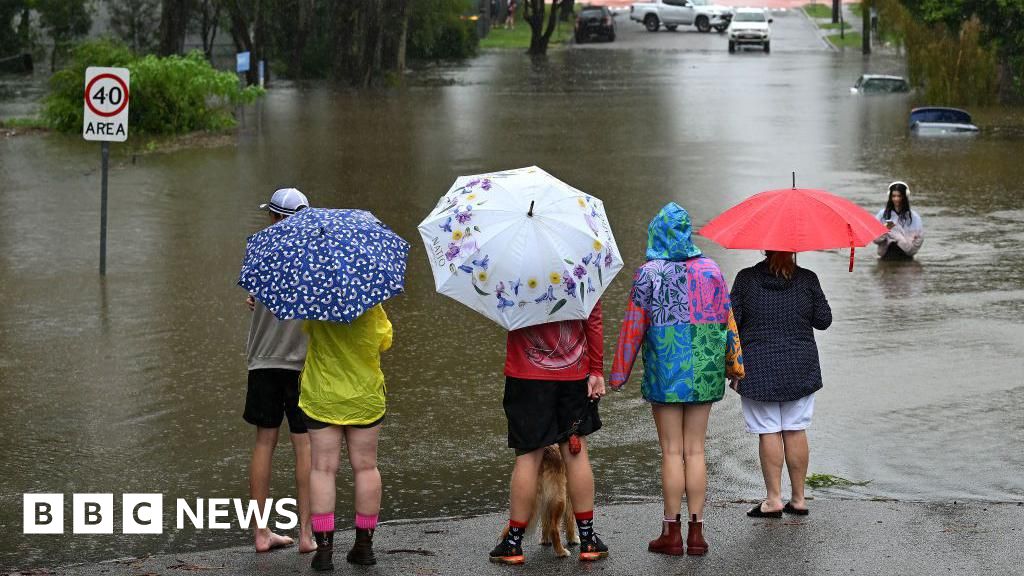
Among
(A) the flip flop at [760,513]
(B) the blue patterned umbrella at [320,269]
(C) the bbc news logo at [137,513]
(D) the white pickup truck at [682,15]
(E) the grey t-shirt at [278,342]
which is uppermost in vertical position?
(D) the white pickup truck at [682,15]

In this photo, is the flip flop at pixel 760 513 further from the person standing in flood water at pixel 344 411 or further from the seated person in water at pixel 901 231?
the seated person in water at pixel 901 231

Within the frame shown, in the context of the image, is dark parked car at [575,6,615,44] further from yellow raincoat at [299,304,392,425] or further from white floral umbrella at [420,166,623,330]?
yellow raincoat at [299,304,392,425]

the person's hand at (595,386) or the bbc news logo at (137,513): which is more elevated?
the person's hand at (595,386)

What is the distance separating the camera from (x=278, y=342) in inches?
271

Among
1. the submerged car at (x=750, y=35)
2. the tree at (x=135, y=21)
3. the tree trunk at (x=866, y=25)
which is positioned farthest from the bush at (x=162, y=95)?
the submerged car at (x=750, y=35)

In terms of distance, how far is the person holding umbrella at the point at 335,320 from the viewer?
6.34 m

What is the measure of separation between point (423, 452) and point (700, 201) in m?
11.3

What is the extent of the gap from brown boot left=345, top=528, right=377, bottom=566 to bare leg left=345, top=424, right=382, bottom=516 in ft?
0.27

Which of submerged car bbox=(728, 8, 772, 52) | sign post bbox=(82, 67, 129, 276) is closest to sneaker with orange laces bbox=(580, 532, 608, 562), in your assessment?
sign post bbox=(82, 67, 129, 276)

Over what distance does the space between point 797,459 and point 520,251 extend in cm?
185

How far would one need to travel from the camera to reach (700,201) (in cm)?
1970

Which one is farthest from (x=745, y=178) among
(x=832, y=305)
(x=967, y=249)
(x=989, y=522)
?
(x=989, y=522)

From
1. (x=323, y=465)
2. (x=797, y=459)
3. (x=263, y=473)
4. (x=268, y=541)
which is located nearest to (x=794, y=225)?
(x=797, y=459)

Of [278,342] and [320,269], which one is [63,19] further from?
[320,269]
